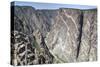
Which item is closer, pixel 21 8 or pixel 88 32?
pixel 21 8

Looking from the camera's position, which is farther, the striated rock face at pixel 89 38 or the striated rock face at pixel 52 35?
the striated rock face at pixel 89 38

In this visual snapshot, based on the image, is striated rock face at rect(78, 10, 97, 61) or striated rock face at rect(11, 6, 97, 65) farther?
striated rock face at rect(78, 10, 97, 61)

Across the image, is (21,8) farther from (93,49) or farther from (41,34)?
(93,49)

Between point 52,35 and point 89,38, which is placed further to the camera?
point 89,38

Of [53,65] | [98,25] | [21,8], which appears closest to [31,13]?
[21,8]
